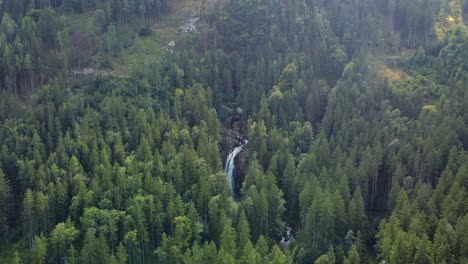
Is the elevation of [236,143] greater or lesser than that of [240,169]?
greater

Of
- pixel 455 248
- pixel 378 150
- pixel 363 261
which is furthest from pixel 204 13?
pixel 455 248

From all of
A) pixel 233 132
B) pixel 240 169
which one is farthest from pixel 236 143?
pixel 240 169

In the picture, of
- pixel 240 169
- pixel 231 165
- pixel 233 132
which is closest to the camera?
pixel 240 169

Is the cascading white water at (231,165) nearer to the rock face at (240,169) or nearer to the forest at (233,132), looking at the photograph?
the forest at (233,132)

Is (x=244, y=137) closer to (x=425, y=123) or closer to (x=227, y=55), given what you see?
(x=227, y=55)

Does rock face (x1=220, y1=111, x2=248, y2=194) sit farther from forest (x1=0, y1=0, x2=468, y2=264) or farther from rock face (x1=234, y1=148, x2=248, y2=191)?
forest (x1=0, y1=0, x2=468, y2=264)

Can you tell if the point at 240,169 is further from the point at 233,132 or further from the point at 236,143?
the point at 233,132

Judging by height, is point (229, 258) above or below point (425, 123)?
below

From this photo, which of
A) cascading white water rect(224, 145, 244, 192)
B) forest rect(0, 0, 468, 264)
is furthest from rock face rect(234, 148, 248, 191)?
cascading white water rect(224, 145, 244, 192)

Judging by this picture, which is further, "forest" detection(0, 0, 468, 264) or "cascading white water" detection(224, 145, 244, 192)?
"cascading white water" detection(224, 145, 244, 192)
